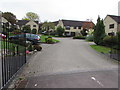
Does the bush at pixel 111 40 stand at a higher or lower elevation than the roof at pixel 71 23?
lower

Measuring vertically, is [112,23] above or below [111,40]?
above

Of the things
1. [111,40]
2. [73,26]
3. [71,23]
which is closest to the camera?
[111,40]

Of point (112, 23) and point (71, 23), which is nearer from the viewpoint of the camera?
point (112, 23)

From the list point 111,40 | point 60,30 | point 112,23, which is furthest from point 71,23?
point 111,40

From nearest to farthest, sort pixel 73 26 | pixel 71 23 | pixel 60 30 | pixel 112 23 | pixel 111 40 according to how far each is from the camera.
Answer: pixel 111 40 < pixel 112 23 < pixel 60 30 < pixel 73 26 < pixel 71 23

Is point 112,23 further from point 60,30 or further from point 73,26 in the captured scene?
point 73,26

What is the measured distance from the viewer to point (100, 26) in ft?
64.4

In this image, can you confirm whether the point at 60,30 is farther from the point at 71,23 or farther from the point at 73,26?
the point at 71,23

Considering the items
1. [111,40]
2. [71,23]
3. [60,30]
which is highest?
[71,23]

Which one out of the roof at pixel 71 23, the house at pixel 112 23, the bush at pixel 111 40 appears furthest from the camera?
the roof at pixel 71 23

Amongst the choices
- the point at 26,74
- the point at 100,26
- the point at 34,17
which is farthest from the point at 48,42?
the point at 34,17

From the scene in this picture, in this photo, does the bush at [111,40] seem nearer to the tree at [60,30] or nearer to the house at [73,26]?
the tree at [60,30]

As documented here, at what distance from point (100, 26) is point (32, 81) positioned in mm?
16633

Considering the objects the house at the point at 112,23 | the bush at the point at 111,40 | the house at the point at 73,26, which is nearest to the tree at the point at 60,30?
the house at the point at 73,26
